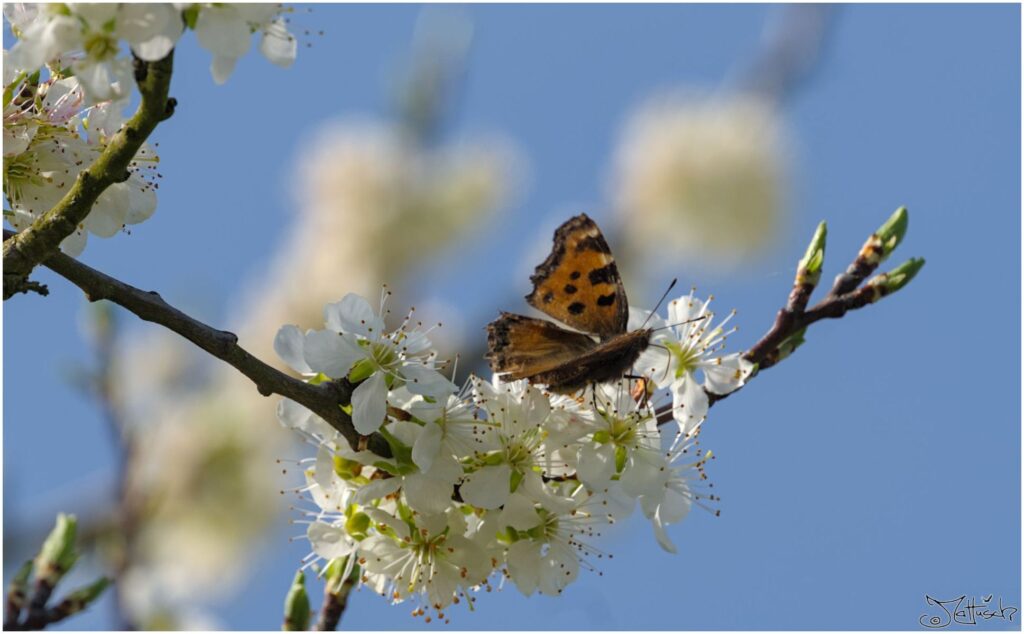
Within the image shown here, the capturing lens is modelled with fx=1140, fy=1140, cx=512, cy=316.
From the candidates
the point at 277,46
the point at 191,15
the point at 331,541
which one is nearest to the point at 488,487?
the point at 331,541

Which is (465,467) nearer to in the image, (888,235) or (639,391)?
(639,391)

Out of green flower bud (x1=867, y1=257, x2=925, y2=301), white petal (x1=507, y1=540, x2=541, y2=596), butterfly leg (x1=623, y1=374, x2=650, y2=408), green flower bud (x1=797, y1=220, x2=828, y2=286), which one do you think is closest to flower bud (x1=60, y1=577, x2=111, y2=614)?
white petal (x1=507, y1=540, x2=541, y2=596)

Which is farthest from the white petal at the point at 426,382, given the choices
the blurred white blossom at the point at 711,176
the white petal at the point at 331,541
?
the blurred white blossom at the point at 711,176

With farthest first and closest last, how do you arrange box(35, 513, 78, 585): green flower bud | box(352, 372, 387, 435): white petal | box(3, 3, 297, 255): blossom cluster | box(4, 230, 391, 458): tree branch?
box(35, 513, 78, 585): green flower bud < box(352, 372, 387, 435): white petal < box(4, 230, 391, 458): tree branch < box(3, 3, 297, 255): blossom cluster

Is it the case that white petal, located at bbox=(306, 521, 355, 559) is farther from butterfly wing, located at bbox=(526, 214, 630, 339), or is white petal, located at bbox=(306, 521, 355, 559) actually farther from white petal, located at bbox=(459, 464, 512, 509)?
butterfly wing, located at bbox=(526, 214, 630, 339)

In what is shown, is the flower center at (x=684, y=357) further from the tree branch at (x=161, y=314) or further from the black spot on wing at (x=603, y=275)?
the tree branch at (x=161, y=314)

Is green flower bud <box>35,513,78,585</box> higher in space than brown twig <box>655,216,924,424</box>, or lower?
lower

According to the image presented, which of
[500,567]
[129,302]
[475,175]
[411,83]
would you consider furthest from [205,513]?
[129,302]
